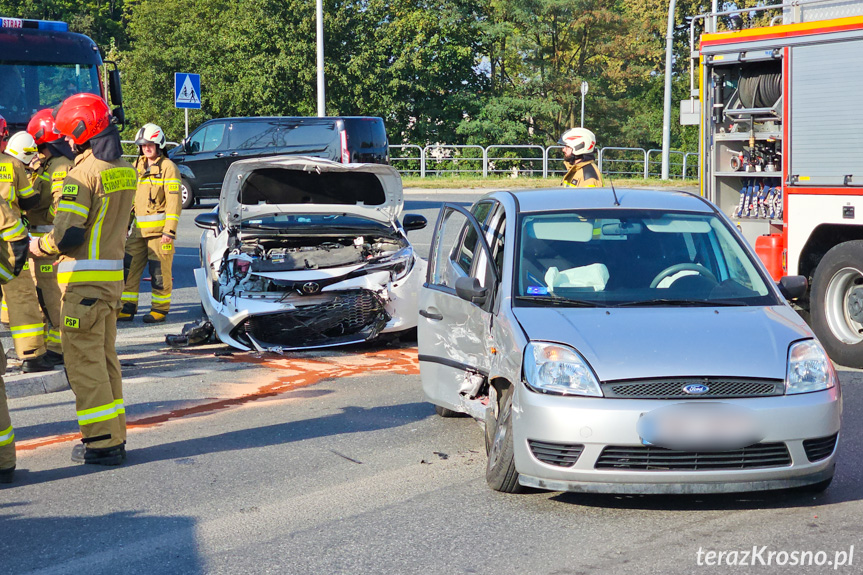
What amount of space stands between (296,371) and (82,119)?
337 cm

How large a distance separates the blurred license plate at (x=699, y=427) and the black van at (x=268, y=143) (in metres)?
17.6

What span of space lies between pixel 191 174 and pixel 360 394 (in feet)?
56.7

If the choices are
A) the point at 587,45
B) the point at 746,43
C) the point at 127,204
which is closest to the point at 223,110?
the point at 587,45

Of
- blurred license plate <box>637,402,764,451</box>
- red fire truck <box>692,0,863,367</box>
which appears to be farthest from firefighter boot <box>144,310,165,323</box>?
blurred license plate <box>637,402,764,451</box>

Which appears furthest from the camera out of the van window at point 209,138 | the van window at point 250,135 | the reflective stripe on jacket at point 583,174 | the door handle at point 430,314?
the van window at point 209,138

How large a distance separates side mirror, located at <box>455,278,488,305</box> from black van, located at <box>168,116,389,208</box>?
16253 mm

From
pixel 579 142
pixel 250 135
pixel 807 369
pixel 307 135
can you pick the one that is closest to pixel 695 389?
pixel 807 369

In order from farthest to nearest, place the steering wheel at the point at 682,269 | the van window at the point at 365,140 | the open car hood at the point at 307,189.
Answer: the van window at the point at 365,140
the open car hood at the point at 307,189
the steering wheel at the point at 682,269

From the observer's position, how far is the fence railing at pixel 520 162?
1362 inches

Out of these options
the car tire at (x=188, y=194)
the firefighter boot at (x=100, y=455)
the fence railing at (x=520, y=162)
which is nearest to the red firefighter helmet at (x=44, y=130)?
the firefighter boot at (x=100, y=455)

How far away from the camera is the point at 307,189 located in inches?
400

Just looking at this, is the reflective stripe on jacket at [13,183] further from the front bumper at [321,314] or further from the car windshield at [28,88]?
the car windshield at [28,88]

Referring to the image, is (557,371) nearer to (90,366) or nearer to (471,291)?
(471,291)

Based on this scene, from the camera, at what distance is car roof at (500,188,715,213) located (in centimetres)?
605
